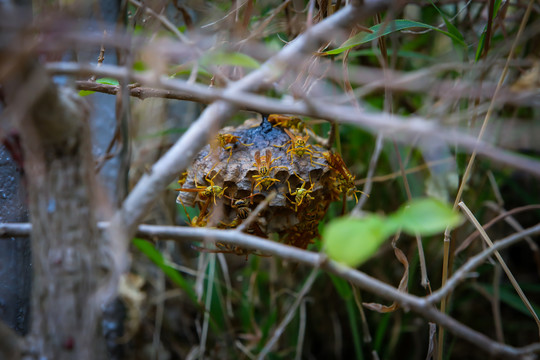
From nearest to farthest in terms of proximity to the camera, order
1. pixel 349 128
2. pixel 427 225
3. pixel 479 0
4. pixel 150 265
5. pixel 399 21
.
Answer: pixel 427 225, pixel 399 21, pixel 479 0, pixel 349 128, pixel 150 265

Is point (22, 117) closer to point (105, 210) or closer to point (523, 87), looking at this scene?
point (105, 210)

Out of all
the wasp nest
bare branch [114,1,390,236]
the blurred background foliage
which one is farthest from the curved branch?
the blurred background foliage

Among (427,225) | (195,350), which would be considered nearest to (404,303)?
(427,225)

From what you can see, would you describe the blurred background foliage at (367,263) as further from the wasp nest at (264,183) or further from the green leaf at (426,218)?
the green leaf at (426,218)

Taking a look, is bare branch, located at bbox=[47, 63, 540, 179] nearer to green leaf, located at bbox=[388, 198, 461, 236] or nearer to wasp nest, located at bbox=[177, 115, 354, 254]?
green leaf, located at bbox=[388, 198, 461, 236]

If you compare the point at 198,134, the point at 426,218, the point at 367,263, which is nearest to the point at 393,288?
the point at 426,218

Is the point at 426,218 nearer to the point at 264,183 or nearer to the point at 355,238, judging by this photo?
the point at 355,238
